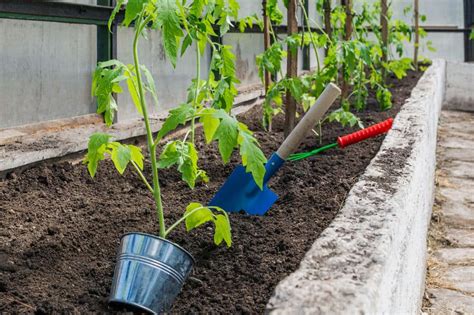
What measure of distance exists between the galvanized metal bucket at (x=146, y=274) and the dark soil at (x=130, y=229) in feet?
0.26

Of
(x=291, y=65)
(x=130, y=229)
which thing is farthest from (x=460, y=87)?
(x=130, y=229)

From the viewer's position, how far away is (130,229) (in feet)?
8.29

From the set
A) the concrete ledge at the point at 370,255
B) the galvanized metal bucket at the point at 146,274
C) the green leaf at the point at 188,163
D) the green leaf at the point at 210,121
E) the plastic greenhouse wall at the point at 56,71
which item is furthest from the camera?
the plastic greenhouse wall at the point at 56,71

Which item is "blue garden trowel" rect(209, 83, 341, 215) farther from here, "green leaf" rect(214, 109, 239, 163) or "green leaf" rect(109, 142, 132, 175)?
"green leaf" rect(214, 109, 239, 163)

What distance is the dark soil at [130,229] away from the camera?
1956 mm

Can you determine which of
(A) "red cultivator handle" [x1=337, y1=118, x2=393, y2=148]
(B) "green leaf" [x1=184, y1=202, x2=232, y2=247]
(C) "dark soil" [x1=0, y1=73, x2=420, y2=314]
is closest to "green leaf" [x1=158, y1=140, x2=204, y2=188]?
(C) "dark soil" [x1=0, y1=73, x2=420, y2=314]

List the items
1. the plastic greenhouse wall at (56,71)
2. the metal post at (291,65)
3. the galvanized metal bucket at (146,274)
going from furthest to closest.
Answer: the metal post at (291,65), the plastic greenhouse wall at (56,71), the galvanized metal bucket at (146,274)

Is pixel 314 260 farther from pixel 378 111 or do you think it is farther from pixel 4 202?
pixel 378 111

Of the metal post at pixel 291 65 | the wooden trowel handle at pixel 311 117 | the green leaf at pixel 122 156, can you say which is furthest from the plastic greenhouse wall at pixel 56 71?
the green leaf at pixel 122 156

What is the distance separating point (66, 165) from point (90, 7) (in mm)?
1078

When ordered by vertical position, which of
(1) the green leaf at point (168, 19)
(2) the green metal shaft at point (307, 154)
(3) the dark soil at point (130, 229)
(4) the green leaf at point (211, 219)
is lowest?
(3) the dark soil at point (130, 229)

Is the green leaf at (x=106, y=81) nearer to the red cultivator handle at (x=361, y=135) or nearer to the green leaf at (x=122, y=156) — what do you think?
the green leaf at (x=122, y=156)

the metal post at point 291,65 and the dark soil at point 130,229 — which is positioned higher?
the metal post at point 291,65

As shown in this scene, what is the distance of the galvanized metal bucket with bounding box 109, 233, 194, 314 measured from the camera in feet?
5.88
